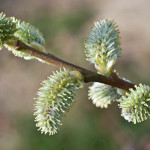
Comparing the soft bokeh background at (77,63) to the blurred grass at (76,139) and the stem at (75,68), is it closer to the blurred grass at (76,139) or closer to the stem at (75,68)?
the blurred grass at (76,139)

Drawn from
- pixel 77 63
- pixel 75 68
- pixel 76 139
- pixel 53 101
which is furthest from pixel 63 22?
pixel 53 101

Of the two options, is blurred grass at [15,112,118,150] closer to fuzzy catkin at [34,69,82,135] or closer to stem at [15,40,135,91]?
stem at [15,40,135,91]

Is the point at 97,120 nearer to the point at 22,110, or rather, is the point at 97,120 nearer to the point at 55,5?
the point at 22,110

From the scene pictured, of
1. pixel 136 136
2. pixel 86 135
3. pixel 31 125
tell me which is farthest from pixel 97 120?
pixel 31 125

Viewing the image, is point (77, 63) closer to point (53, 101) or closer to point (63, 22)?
point (63, 22)

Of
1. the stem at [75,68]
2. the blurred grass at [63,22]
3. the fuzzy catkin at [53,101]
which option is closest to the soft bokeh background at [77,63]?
the blurred grass at [63,22]
